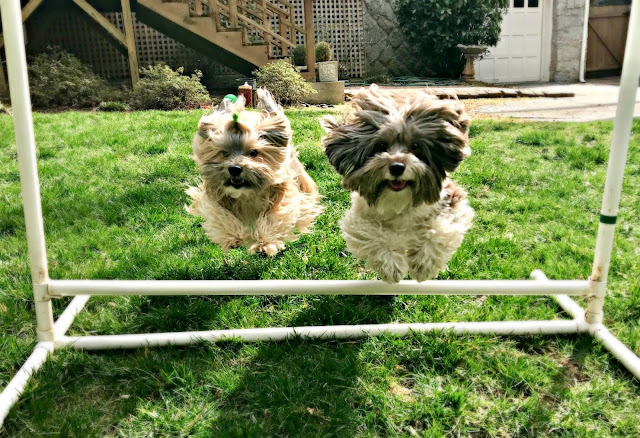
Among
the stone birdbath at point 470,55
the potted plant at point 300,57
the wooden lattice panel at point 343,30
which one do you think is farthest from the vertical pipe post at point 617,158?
the wooden lattice panel at point 343,30

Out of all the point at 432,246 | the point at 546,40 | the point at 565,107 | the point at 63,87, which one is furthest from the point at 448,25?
the point at 432,246

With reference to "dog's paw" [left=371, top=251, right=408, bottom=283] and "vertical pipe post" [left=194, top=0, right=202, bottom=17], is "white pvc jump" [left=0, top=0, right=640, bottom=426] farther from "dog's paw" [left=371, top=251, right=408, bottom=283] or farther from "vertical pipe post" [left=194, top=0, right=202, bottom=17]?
"vertical pipe post" [left=194, top=0, right=202, bottom=17]

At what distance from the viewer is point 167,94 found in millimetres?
10688

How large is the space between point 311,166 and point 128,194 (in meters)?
1.87

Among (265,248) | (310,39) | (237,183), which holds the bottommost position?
(265,248)

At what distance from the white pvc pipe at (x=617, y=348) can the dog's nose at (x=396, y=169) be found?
155cm

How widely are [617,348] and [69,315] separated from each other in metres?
3.12

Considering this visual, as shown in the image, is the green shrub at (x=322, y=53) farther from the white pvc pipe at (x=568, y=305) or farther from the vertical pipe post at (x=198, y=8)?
the white pvc pipe at (x=568, y=305)

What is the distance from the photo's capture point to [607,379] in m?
3.09

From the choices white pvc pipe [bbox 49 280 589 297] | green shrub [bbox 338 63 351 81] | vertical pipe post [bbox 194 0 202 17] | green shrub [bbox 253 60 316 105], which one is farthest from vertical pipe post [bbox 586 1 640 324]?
green shrub [bbox 338 63 351 81]

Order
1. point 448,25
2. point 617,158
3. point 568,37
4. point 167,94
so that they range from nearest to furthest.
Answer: point 617,158 < point 167,94 < point 448,25 < point 568,37

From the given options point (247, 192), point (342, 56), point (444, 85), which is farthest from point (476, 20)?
point (247, 192)

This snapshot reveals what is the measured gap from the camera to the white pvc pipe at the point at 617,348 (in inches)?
122

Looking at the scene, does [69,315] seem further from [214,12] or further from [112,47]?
[112,47]
